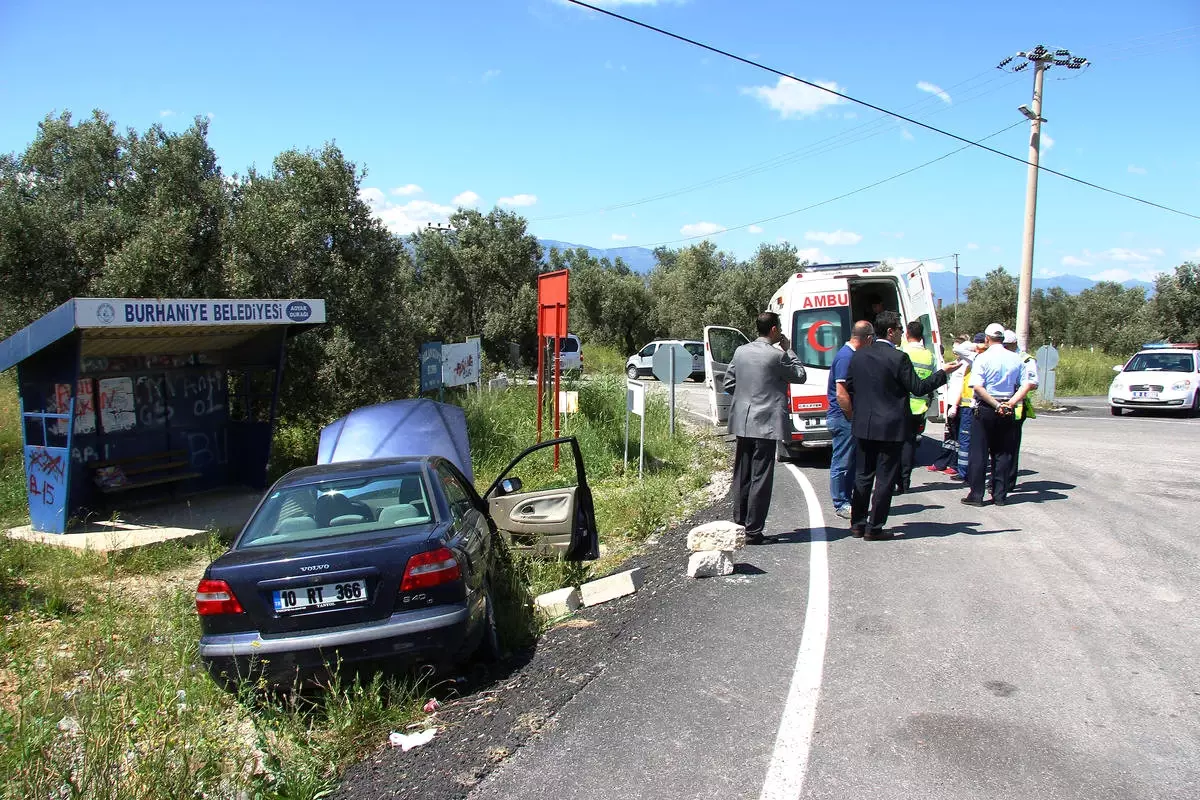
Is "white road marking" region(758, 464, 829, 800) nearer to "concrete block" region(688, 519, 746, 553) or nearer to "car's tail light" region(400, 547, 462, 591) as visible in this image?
"concrete block" region(688, 519, 746, 553)

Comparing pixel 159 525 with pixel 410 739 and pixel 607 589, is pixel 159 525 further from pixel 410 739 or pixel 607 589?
pixel 410 739

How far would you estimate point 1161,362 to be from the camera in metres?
20.3

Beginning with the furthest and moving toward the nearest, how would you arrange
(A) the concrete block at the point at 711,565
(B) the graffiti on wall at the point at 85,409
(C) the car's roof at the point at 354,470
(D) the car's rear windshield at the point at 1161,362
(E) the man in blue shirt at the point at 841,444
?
1. (D) the car's rear windshield at the point at 1161,362
2. (B) the graffiti on wall at the point at 85,409
3. (E) the man in blue shirt at the point at 841,444
4. (A) the concrete block at the point at 711,565
5. (C) the car's roof at the point at 354,470

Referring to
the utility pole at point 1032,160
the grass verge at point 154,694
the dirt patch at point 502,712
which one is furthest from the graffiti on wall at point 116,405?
the utility pole at point 1032,160

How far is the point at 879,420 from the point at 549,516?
298cm

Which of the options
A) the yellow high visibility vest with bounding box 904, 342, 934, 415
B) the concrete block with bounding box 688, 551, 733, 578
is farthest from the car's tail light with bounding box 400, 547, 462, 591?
the yellow high visibility vest with bounding box 904, 342, 934, 415

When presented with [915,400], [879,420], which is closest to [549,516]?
[879,420]

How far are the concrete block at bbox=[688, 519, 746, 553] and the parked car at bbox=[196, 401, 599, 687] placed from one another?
1.89 m

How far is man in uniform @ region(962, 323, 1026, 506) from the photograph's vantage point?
852 cm

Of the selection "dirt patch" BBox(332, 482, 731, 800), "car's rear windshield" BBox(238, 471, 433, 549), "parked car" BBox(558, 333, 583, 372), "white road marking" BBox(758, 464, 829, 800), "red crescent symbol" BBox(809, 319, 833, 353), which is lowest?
"dirt patch" BBox(332, 482, 731, 800)

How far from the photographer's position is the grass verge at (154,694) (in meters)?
3.67

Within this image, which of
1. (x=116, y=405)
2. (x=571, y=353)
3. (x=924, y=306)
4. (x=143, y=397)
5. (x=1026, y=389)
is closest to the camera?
(x=1026, y=389)

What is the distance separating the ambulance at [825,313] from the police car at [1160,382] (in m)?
9.48

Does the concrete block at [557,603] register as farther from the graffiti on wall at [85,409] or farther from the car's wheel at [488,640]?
the graffiti on wall at [85,409]
